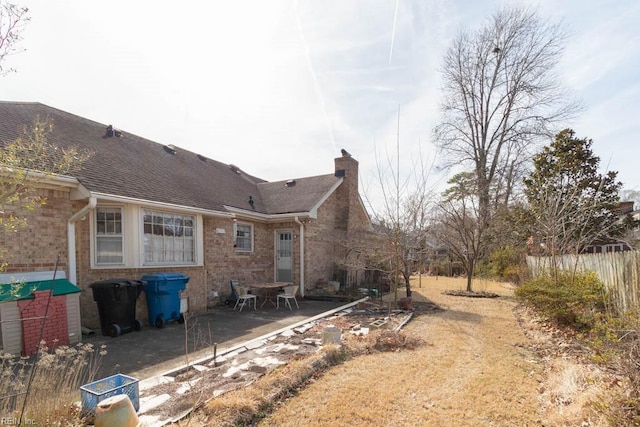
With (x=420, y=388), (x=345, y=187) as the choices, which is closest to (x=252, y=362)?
(x=420, y=388)

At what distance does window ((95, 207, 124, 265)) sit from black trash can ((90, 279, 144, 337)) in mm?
1061

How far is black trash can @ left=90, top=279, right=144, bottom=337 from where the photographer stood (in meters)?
7.33

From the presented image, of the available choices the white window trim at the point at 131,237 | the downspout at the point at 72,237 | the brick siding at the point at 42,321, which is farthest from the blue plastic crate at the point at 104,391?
the white window trim at the point at 131,237

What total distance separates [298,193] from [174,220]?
23.2 feet

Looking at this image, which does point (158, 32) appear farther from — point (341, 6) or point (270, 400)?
point (270, 400)

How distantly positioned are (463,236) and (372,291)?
5.77 metres

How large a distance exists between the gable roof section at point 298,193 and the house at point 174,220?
7cm

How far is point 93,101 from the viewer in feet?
31.1

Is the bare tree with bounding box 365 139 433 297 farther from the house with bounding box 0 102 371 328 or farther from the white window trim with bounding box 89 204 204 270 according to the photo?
the white window trim with bounding box 89 204 204 270

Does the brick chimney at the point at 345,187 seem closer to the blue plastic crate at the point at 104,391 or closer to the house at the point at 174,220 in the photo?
the house at the point at 174,220

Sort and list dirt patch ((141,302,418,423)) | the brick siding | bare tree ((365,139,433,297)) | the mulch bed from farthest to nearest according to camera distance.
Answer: the mulch bed → bare tree ((365,139,433,297)) → the brick siding → dirt patch ((141,302,418,423))

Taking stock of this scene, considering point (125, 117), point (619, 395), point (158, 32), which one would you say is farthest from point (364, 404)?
point (125, 117)

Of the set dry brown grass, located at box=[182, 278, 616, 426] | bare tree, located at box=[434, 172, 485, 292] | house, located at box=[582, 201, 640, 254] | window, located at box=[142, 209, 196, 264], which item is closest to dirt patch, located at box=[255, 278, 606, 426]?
dry brown grass, located at box=[182, 278, 616, 426]

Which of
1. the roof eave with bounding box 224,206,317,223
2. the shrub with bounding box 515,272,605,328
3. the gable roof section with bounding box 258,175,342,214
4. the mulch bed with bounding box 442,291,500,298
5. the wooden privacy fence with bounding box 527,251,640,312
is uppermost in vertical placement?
the gable roof section with bounding box 258,175,342,214
